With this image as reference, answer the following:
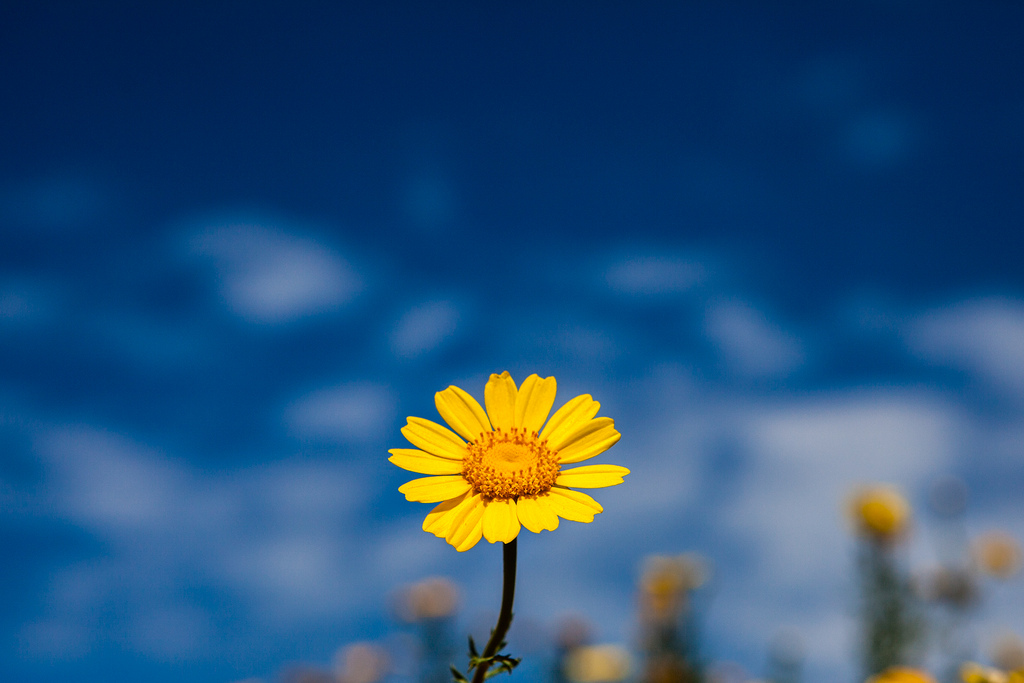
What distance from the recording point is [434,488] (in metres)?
1.57

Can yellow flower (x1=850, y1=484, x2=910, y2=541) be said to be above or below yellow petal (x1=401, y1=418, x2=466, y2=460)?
above

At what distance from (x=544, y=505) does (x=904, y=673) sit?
1.28 meters

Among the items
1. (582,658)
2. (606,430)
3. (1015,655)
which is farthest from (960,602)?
(606,430)

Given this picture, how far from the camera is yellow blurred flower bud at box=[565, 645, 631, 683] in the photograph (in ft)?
15.8

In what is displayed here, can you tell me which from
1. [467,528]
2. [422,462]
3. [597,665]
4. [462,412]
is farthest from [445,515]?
[597,665]

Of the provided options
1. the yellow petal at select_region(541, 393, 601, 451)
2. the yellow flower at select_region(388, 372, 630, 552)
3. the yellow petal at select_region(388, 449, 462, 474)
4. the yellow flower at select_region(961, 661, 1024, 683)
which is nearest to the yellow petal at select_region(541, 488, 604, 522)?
the yellow flower at select_region(388, 372, 630, 552)

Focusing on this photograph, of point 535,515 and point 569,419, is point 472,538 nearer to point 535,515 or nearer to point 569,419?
point 535,515

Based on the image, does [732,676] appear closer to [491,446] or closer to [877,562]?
[877,562]

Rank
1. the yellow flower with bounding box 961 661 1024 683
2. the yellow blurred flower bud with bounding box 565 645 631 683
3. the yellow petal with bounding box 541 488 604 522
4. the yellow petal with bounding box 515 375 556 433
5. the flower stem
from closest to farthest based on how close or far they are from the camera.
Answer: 1. the flower stem
2. the yellow petal with bounding box 541 488 604 522
3. the yellow petal with bounding box 515 375 556 433
4. the yellow flower with bounding box 961 661 1024 683
5. the yellow blurred flower bud with bounding box 565 645 631 683

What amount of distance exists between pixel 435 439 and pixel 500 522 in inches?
12.7

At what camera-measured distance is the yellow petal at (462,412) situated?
1706 mm

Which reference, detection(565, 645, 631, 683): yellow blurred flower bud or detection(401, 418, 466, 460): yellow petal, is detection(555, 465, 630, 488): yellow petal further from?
detection(565, 645, 631, 683): yellow blurred flower bud

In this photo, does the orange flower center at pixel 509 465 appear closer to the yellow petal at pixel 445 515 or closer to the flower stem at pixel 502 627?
the yellow petal at pixel 445 515

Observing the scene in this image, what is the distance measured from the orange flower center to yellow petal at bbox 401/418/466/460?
0.10 feet
